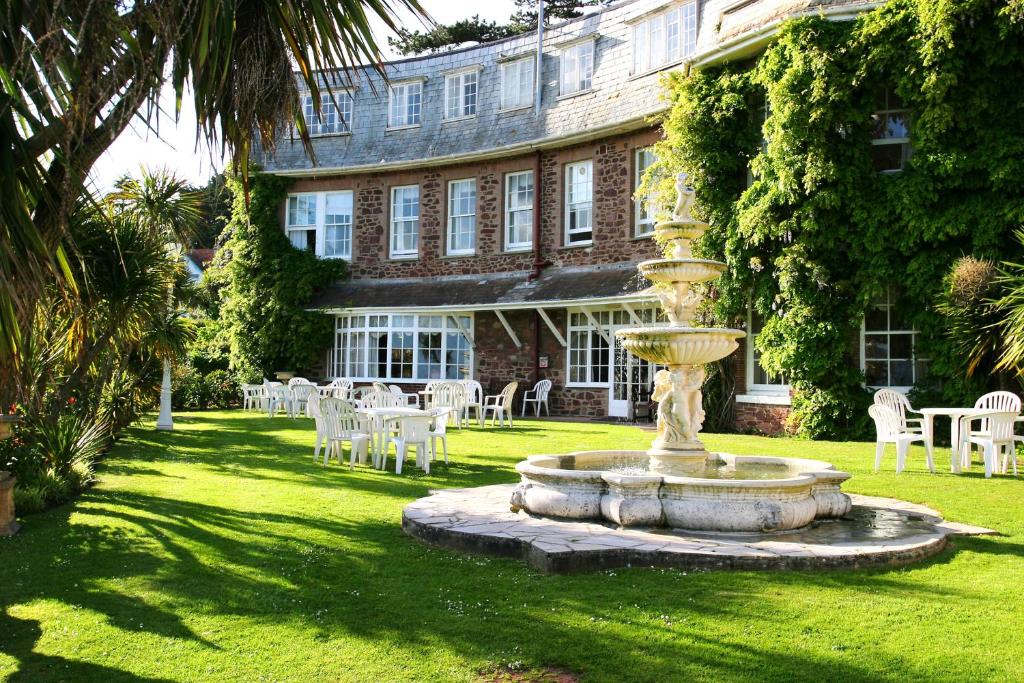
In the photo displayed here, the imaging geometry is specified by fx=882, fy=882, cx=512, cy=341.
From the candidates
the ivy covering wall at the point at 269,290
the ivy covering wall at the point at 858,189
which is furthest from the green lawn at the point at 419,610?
the ivy covering wall at the point at 269,290

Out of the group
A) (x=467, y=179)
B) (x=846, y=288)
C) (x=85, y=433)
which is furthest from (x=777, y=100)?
(x=85, y=433)

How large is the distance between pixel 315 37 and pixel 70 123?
1.90 m

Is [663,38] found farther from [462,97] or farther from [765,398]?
[765,398]

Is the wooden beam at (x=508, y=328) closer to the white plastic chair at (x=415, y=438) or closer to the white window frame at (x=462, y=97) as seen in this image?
the white window frame at (x=462, y=97)

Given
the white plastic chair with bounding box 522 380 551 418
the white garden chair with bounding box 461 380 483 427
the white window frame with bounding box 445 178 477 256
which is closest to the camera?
the white garden chair with bounding box 461 380 483 427

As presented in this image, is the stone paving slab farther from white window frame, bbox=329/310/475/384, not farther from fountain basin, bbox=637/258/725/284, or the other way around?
white window frame, bbox=329/310/475/384

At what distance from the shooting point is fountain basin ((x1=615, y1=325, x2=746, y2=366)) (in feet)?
24.1

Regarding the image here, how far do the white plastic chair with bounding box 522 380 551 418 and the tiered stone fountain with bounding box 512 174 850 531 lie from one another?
11.1 m

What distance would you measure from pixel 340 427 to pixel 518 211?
38.3 ft

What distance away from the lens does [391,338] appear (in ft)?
75.9

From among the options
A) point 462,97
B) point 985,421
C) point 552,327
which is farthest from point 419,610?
point 462,97

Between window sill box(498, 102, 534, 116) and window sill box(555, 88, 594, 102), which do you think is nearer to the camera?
window sill box(555, 88, 594, 102)

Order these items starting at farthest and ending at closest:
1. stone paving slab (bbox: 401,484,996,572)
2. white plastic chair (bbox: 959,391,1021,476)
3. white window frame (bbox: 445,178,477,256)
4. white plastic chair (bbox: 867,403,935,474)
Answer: white window frame (bbox: 445,178,477,256) → white plastic chair (bbox: 959,391,1021,476) → white plastic chair (bbox: 867,403,935,474) → stone paving slab (bbox: 401,484,996,572)

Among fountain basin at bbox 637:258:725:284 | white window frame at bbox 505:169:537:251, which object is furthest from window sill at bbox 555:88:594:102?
fountain basin at bbox 637:258:725:284
